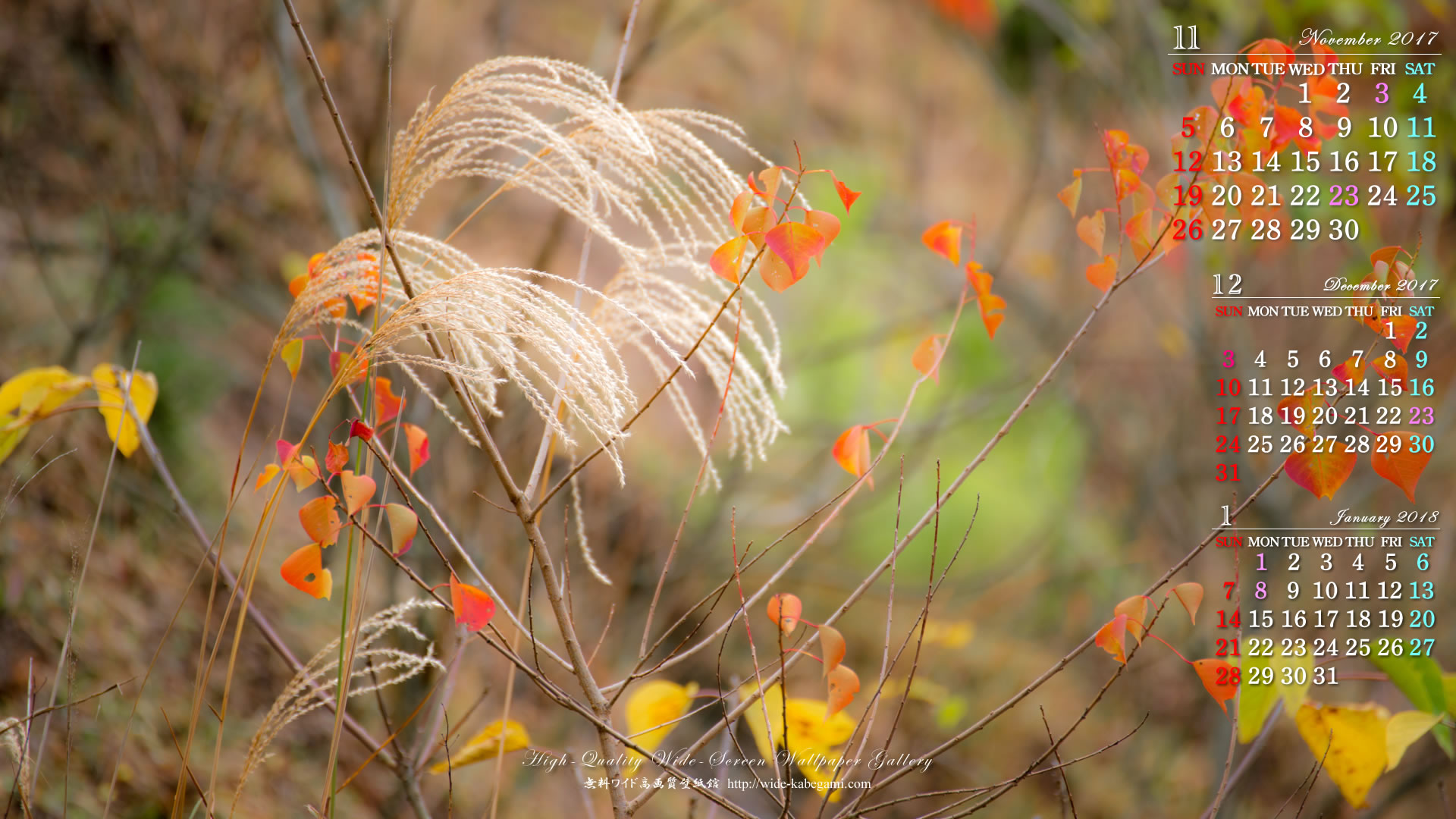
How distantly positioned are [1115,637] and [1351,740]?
36 cm

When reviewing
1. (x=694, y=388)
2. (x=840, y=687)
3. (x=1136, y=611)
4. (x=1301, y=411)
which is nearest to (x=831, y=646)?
(x=840, y=687)

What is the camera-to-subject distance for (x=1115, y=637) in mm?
814

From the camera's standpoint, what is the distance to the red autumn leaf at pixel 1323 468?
2.95 ft

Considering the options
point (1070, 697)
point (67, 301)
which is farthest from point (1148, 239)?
point (1070, 697)

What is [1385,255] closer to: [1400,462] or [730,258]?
[1400,462]

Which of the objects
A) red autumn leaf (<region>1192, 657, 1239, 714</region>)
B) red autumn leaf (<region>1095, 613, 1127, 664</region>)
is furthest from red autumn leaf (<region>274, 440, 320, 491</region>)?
red autumn leaf (<region>1192, 657, 1239, 714</region>)

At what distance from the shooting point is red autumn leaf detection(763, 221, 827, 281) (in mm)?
696

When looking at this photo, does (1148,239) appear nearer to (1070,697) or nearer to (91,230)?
(91,230)

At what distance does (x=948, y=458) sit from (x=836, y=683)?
285 centimetres

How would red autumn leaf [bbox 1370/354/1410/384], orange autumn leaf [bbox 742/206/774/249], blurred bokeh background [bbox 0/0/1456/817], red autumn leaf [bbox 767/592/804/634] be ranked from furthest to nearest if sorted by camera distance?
blurred bokeh background [bbox 0/0/1456/817] → red autumn leaf [bbox 1370/354/1410/384] → red autumn leaf [bbox 767/592/804/634] → orange autumn leaf [bbox 742/206/774/249]

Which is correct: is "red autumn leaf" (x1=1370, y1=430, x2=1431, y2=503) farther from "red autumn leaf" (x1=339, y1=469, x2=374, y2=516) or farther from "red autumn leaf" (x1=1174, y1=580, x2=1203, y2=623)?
"red autumn leaf" (x1=339, y1=469, x2=374, y2=516)

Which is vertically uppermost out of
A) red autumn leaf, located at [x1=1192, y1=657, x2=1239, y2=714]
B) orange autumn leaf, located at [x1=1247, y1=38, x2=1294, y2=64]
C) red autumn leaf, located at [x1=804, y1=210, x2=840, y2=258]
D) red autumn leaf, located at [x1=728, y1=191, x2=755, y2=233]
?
orange autumn leaf, located at [x1=1247, y1=38, x2=1294, y2=64]

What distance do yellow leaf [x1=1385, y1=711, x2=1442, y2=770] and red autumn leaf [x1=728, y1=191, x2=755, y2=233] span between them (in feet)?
2.93

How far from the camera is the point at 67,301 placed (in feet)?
7.00
